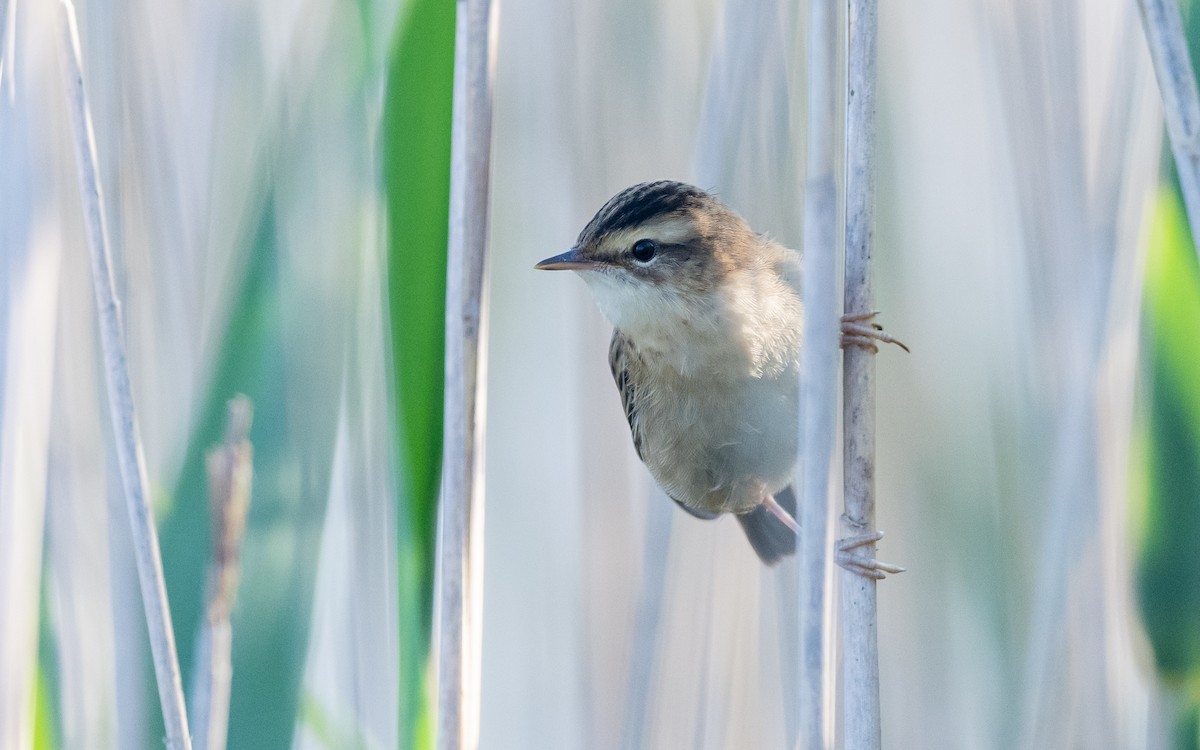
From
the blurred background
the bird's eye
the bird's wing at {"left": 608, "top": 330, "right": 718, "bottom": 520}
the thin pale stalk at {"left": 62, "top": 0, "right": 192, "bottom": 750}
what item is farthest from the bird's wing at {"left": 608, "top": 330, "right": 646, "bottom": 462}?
the thin pale stalk at {"left": 62, "top": 0, "right": 192, "bottom": 750}

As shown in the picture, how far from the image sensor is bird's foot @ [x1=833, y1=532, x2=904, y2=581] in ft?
5.24

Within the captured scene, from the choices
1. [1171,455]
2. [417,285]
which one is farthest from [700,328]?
[1171,455]

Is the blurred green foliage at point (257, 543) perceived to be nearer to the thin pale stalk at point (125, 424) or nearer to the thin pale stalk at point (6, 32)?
the thin pale stalk at point (125, 424)

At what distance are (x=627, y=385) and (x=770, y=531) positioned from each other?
53cm

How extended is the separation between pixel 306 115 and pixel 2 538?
1.03m

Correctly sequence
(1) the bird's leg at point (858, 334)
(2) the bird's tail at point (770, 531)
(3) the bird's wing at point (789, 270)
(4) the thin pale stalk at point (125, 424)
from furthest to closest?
1. (2) the bird's tail at point (770, 531)
2. (3) the bird's wing at point (789, 270)
3. (1) the bird's leg at point (858, 334)
4. (4) the thin pale stalk at point (125, 424)

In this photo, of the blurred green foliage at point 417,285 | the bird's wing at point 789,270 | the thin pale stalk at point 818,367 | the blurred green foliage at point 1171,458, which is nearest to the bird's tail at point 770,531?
the bird's wing at point 789,270

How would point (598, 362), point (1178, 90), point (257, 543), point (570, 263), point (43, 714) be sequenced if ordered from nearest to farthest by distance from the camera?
point (1178, 90), point (43, 714), point (257, 543), point (570, 263), point (598, 362)

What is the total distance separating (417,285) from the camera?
6.04 feet

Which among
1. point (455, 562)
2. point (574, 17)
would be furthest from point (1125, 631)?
point (574, 17)

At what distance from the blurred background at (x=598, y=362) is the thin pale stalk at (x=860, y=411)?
0.67 metres

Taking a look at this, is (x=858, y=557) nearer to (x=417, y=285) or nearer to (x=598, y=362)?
(x=417, y=285)

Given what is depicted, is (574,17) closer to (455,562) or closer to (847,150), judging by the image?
(847,150)

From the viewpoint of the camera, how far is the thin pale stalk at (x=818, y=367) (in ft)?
4.60
